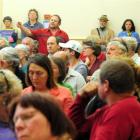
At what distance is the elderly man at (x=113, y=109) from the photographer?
2361 mm

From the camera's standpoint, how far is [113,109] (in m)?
2.41

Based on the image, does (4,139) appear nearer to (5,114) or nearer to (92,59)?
(5,114)

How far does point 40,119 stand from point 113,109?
0.81 meters

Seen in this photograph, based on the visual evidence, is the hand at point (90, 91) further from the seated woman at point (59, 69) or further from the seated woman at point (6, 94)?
the seated woman at point (59, 69)

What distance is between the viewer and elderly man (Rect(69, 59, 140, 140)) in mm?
2361

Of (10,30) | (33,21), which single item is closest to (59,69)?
(10,30)

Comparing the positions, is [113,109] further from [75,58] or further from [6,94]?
[75,58]

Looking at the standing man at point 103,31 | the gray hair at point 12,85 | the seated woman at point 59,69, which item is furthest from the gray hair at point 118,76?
the standing man at point 103,31

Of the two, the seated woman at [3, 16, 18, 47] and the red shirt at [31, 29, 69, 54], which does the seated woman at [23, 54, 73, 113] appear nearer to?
the red shirt at [31, 29, 69, 54]

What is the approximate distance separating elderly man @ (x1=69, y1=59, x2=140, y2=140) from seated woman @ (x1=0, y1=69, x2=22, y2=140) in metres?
0.41

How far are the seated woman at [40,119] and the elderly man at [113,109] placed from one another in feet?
1.94

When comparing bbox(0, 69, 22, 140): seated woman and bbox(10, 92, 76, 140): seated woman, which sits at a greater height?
bbox(10, 92, 76, 140): seated woman

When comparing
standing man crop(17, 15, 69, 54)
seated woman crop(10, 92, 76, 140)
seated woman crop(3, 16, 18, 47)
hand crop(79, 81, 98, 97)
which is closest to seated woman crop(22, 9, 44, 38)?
seated woman crop(3, 16, 18, 47)

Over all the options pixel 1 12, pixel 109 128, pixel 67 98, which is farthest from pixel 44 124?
pixel 1 12
